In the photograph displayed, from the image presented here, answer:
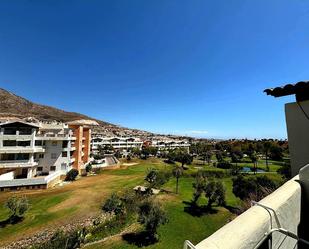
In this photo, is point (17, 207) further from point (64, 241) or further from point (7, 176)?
point (7, 176)

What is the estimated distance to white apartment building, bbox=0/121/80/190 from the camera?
29.9 meters

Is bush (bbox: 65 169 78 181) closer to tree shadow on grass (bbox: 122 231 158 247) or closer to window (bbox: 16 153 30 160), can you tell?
window (bbox: 16 153 30 160)

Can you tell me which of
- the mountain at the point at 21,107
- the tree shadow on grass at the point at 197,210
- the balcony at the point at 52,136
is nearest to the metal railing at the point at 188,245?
the tree shadow on grass at the point at 197,210

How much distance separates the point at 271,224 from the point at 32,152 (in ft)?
120

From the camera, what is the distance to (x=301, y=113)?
429 cm

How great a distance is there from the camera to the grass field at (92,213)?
60.4ft

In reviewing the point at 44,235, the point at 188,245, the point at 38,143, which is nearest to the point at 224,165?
the point at 38,143

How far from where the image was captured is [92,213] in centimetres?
2239

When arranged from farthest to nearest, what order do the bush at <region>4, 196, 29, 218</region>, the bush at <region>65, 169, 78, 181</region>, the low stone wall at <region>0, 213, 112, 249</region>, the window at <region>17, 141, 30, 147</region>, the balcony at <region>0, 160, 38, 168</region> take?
1. the bush at <region>65, 169, 78, 181</region>
2. the window at <region>17, 141, 30, 147</region>
3. the balcony at <region>0, 160, 38, 168</region>
4. the bush at <region>4, 196, 29, 218</region>
5. the low stone wall at <region>0, 213, 112, 249</region>

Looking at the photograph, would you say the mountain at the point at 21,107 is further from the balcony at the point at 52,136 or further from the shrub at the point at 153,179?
the shrub at the point at 153,179

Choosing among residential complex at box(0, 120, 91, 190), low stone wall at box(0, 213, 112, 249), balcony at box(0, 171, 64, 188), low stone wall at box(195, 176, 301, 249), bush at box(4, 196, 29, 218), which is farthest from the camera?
residential complex at box(0, 120, 91, 190)

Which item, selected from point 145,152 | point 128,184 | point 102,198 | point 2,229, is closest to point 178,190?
point 128,184

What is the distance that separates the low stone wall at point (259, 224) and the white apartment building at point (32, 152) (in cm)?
3374

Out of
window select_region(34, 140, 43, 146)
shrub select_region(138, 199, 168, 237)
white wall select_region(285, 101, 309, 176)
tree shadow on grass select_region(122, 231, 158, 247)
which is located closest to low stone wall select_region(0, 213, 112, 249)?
tree shadow on grass select_region(122, 231, 158, 247)
